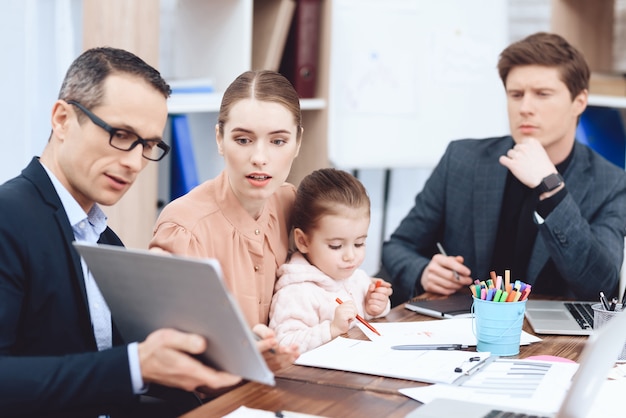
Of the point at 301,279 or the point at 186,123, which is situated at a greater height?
the point at 186,123

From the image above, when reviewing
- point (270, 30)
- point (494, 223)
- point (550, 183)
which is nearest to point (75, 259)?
point (550, 183)

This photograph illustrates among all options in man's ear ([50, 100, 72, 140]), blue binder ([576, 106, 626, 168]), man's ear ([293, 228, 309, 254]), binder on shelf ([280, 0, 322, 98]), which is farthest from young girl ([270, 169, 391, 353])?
blue binder ([576, 106, 626, 168])

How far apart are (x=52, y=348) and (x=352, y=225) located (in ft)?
2.40

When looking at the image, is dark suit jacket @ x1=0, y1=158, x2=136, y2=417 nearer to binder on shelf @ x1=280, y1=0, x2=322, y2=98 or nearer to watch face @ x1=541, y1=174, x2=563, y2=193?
watch face @ x1=541, y1=174, x2=563, y2=193

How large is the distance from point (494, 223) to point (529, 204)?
0.12 metres

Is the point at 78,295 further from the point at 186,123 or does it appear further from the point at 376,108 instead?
the point at 376,108

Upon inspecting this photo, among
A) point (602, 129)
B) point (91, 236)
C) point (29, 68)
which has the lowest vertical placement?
point (91, 236)

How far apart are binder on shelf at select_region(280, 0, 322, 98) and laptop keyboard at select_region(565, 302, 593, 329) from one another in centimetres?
157

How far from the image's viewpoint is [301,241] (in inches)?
75.7

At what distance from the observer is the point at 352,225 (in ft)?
6.15

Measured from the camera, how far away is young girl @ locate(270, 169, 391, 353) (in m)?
1.79

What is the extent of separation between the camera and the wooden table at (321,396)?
129 centimetres

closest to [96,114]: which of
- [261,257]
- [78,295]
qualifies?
[78,295]

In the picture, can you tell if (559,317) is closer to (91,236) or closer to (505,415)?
(505,415)
